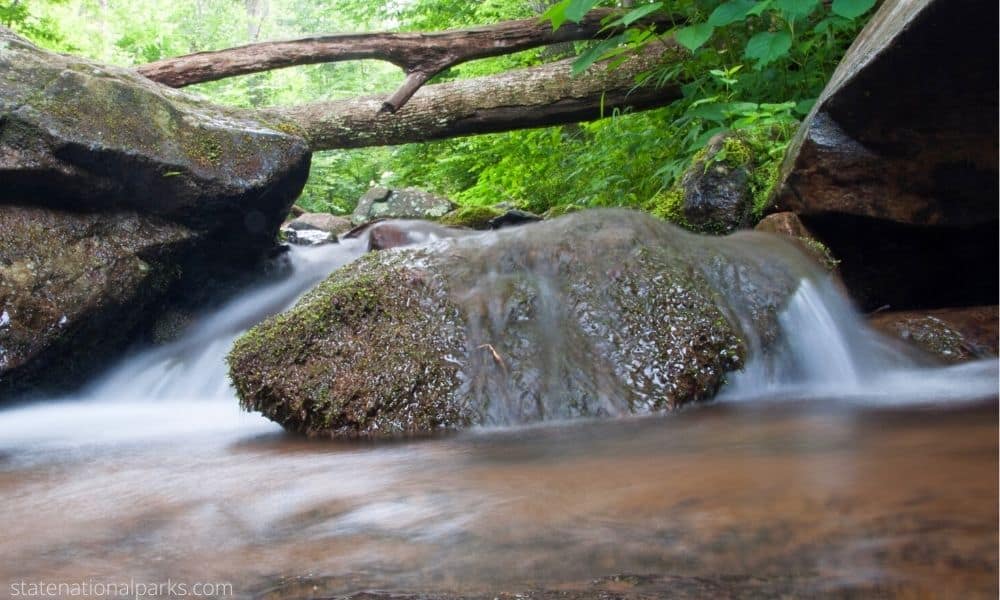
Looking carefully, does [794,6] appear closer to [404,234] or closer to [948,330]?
[948,330]

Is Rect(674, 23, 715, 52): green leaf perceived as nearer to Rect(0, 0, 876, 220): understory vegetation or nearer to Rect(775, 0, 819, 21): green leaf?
Rect(0, 0, 876, 220): understory vegetation

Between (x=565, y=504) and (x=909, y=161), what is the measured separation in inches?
132

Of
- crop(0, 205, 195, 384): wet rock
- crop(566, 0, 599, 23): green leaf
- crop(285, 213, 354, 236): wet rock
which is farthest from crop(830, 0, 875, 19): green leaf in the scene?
crop(285, 213, 354, 236): wet rock

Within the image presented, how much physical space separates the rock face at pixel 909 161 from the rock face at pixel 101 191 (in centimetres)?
352

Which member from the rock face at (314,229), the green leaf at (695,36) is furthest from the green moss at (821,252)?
the rock face at (314,229)

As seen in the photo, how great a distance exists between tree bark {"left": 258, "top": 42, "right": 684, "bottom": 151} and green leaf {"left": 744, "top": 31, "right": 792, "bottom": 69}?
3027 mm

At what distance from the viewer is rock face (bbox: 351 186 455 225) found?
10304mm

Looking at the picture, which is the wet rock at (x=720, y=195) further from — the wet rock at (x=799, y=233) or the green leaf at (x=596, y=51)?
the green leaf at (x=596, y=51)

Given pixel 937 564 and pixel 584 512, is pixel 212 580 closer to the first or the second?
pixel 584 512

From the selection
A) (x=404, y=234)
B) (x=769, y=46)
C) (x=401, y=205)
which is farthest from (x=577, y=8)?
(x=401, y=205)

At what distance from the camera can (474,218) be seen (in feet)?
25.9

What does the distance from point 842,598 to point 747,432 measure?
1470 millimetres

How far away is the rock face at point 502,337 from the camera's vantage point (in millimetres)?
3162

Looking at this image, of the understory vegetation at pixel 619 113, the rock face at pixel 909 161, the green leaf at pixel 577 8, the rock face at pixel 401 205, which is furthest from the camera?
the rock face at pixel 401 205
